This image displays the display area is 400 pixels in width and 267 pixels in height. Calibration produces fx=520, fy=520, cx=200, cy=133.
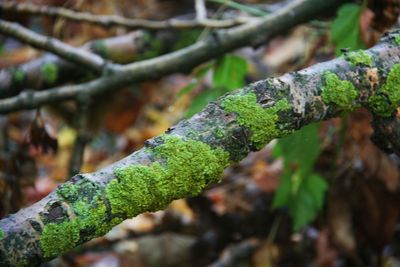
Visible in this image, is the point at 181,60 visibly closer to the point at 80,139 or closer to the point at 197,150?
the point at 80,139

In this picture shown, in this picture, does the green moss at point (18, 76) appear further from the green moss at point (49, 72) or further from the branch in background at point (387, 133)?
the branch in background at point (387, 133)

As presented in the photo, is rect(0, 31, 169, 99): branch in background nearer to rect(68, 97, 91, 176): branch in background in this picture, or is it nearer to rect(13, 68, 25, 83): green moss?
rect(13, 68, 25, 83): green moss

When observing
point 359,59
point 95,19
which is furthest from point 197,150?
point 95,19

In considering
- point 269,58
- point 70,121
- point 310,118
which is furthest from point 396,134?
point 269,58

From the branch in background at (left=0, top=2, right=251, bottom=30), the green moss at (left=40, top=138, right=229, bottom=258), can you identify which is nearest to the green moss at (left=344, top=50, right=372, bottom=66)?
the green moss at (left=40, top=138, right=229, bottom=258)

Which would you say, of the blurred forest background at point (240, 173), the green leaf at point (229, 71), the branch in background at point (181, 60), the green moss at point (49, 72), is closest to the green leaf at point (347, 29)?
the blurred forest background at point (240, 173)

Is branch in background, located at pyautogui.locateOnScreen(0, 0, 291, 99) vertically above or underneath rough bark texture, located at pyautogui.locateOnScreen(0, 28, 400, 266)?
underneath
